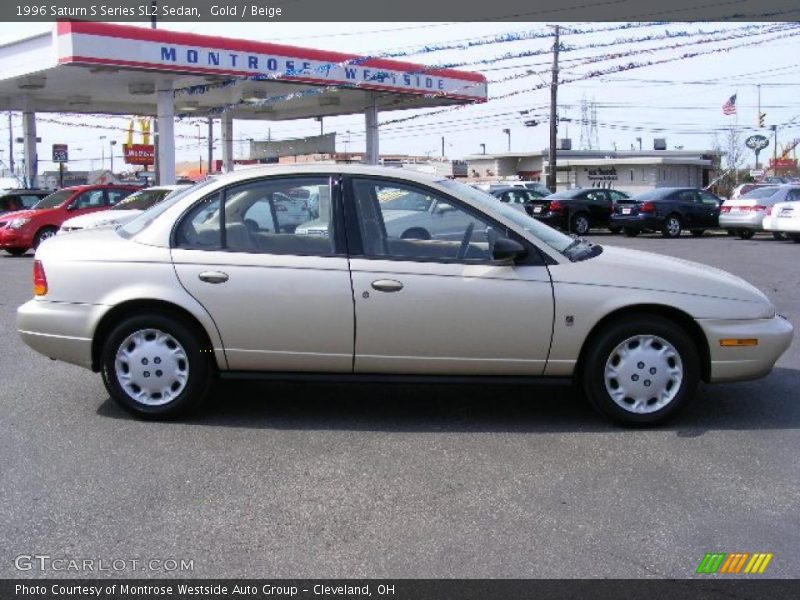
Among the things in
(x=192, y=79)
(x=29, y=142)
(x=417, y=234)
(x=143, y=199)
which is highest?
(x=192, y=79)

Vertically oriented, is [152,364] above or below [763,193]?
below

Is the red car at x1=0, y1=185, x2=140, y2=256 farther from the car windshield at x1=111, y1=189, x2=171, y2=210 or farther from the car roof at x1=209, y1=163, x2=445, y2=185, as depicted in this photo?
the car roof at x1=209, y1=163, x2=445, y2=185

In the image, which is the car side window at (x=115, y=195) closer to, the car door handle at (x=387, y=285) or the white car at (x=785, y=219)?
the car door handle at (x=387, y=285)

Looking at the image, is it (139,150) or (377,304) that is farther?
(139,150)

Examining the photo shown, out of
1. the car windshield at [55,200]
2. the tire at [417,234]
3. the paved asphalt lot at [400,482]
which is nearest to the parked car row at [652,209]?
the car windshield at [55,200]

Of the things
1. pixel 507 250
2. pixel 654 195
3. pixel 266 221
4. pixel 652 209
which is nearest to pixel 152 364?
pixel 266 221

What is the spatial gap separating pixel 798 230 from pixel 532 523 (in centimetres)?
1924

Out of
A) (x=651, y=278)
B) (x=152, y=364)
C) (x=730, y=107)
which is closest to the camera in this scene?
(x=651, y=278)

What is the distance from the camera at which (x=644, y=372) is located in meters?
5.36

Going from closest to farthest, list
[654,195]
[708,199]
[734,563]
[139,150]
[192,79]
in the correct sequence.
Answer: [734,563], [192,79], [654,195], [708,199], [139,150]

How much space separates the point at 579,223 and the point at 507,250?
21666 millimetres

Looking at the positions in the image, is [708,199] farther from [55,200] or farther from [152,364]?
[152,364]

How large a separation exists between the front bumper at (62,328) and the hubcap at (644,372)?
10.7 feet

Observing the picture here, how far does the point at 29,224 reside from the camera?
1764cm
